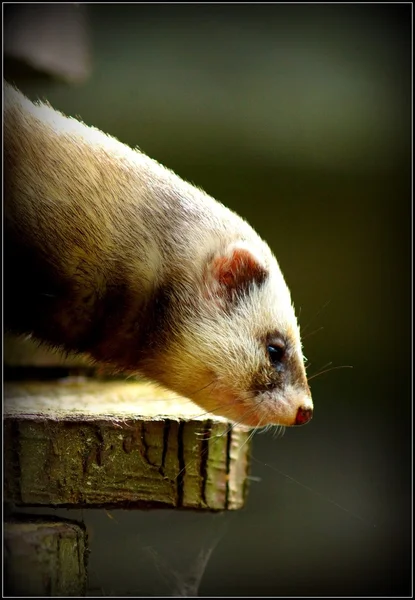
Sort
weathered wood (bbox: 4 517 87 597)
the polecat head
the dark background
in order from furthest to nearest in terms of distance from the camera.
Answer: the polecat head → the dark background → weathered wood (bbox: 4 517 87 597)

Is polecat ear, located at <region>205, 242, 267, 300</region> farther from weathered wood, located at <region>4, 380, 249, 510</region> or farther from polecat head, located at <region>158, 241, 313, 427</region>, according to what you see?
weathered wood, located at <region>4, 380, 249, 510</region>

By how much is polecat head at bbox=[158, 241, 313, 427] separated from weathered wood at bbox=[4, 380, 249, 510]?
0.35 ft

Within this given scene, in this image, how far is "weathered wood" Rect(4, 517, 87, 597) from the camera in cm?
113

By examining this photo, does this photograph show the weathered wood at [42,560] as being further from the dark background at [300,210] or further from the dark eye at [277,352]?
the dark eye at [277,352]

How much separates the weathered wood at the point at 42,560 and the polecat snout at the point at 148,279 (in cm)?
42

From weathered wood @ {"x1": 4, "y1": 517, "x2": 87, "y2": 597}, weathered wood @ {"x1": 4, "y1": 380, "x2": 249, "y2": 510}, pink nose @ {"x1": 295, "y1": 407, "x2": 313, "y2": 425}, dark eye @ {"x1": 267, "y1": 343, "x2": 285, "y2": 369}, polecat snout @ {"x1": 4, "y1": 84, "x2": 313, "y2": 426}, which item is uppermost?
polecat snout @ {"x1": 4, "y1": 84, "x2": 313, "y2": 426}

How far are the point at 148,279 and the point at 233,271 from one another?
18 centimetres

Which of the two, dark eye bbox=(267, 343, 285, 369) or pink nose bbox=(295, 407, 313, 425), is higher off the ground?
dark eye bbox=(267, 343, 285, 369)

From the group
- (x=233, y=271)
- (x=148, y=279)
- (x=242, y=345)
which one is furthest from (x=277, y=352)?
(x=148, y=279)

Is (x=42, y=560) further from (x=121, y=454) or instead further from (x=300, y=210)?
(x=300, y=210)

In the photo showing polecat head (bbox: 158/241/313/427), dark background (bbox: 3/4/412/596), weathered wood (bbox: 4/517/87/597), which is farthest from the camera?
polecat head (bbox: 158/241/313/427)

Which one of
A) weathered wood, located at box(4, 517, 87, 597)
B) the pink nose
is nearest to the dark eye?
the pink nose

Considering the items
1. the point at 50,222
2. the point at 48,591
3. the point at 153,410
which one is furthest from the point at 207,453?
the point at 50,222

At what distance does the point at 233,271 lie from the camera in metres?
1.42
